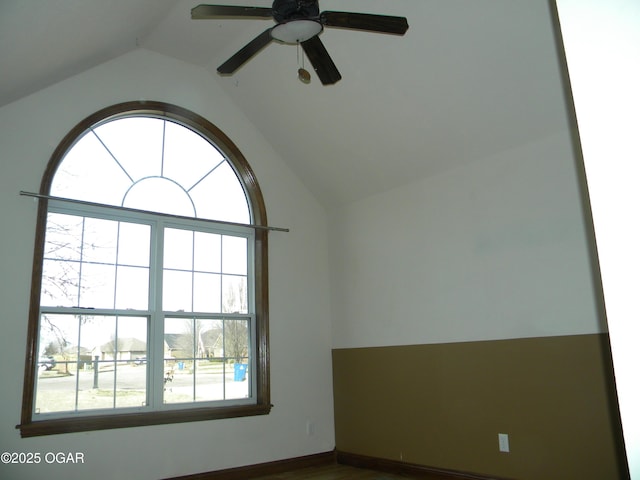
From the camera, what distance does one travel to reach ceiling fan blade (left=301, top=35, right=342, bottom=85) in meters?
2.80

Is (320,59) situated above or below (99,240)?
above

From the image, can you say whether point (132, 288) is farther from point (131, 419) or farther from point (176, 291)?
point (131, 419)

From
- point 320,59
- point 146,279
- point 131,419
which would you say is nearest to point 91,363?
point 131,419

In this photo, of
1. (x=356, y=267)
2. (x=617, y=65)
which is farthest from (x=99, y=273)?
(x=617, y=65)

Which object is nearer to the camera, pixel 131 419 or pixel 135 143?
pixel 131 419

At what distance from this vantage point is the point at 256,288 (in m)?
5.14

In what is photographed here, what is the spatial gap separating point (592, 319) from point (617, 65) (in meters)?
3.51

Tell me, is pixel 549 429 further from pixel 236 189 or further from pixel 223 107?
pixel 223 107

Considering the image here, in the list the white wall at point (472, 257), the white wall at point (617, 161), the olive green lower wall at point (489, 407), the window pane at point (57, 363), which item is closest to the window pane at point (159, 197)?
the window pane at point (57, 363)

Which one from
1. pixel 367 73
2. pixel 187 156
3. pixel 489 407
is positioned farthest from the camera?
pixel 187 156

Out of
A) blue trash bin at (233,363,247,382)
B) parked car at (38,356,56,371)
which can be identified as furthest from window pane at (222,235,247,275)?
parked car at (38,356,56,371)

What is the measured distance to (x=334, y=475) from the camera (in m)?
4.68

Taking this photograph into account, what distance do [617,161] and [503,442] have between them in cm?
395

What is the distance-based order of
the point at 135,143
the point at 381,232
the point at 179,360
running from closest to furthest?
1. the point at 179,360
2. the point at 135,143
3. the point at 381,232
